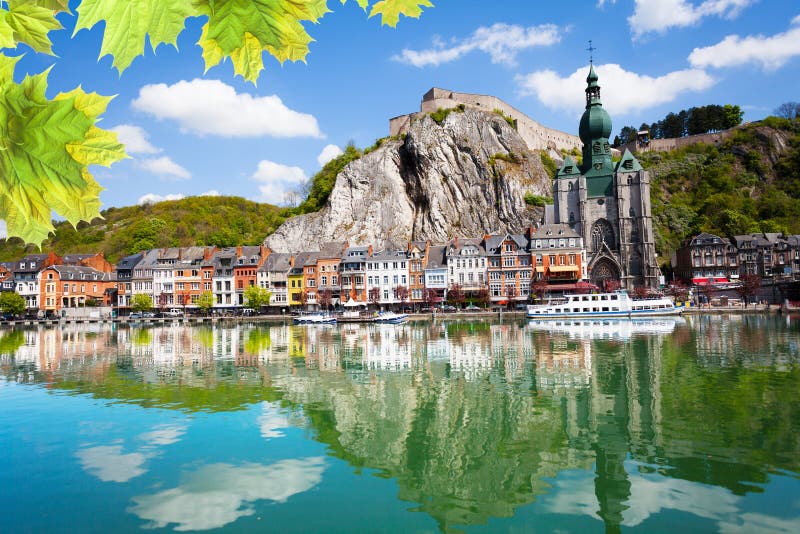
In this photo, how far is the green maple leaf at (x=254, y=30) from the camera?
4.49 ft

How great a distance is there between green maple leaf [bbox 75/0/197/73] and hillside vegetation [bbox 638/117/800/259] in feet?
320

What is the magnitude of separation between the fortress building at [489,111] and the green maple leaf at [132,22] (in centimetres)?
9650

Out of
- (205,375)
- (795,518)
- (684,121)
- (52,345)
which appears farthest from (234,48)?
(684,121)

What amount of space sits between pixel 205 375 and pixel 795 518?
20.2 m

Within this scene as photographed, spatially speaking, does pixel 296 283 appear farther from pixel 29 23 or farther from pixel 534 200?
pixel 29 23

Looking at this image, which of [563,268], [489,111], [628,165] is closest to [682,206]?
[628,165]

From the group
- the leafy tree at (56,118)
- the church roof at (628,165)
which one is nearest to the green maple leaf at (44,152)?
the leafy tree at (56,118)

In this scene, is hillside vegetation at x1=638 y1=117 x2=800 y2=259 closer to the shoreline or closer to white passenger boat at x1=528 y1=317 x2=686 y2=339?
the shoreline

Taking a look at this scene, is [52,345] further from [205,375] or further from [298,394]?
[298,394]

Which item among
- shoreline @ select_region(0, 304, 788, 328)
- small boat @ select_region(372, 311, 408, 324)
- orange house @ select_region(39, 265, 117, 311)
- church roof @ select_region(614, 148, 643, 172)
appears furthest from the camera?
church roof @ select_region(614, 148, 643, 172)

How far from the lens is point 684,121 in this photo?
126m

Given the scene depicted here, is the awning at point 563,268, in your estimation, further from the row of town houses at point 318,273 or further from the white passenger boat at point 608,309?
the white passenger boat at point 608,309

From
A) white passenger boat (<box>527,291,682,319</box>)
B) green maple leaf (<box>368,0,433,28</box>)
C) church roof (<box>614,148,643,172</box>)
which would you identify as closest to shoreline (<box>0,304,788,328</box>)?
white passenger boat (<box>527,291,682,319</box>)

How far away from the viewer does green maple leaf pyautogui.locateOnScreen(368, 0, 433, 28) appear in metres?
1.75
